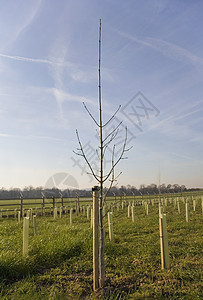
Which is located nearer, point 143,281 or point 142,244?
point 143,281

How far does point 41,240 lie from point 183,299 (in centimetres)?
337

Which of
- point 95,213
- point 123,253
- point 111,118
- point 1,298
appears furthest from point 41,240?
point 111,118

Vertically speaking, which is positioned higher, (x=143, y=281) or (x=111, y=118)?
(x=111, y=118)

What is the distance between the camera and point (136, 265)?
4.23 m

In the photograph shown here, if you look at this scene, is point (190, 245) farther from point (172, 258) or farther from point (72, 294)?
point (72, 294)

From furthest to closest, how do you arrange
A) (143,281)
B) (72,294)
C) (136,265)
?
(136,265)
(143,281)
(72,294)

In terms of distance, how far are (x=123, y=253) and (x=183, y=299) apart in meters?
2.23

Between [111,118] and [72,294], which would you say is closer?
[72,294]

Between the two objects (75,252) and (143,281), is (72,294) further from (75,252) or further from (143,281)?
(75,252)

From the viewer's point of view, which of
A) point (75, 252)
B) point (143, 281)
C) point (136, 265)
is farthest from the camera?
point (75, 252)

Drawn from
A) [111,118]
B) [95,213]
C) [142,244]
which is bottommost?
[142,244]

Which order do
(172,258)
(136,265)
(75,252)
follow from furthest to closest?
1. (75,252)
2. (172,258)
3. (136,265)

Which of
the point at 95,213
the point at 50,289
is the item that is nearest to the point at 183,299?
the point at 95,213

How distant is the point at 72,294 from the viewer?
320 cm
